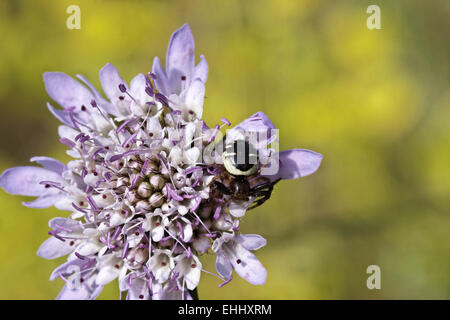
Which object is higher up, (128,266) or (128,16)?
(128,16)

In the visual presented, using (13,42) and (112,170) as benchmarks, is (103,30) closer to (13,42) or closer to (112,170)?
(13,42)

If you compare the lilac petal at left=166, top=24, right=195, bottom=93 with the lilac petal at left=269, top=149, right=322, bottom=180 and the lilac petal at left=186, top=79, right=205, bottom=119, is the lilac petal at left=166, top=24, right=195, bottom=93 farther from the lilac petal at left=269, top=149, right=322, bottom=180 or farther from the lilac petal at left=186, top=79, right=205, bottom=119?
the lilac petal at left=269, top=149, right=322, bottom=180

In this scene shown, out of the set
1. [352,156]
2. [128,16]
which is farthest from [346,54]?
[128,16]

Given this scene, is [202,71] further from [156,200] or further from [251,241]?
[251,241]

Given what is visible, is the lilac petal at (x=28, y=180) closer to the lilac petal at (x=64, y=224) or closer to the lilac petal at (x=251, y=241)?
the lilac petal at (x=64, y=224)

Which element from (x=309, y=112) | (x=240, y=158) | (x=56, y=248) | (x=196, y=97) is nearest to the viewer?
(x=240, y=158)

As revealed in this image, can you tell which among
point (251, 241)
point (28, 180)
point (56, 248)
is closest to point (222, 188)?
point (251, 241)
